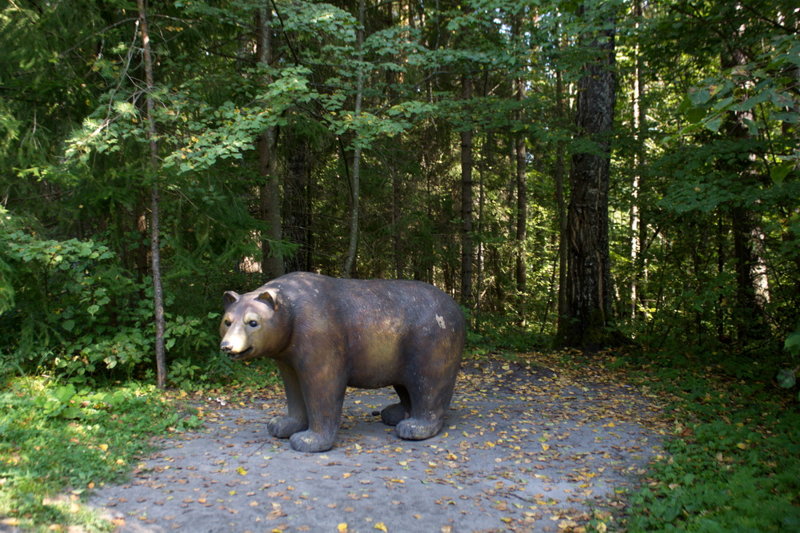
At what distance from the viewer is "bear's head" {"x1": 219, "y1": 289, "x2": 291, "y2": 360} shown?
4734 mm

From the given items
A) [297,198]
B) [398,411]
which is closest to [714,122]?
[398,411]

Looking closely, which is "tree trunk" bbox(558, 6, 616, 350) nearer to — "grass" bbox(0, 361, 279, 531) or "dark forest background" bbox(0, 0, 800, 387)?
"dark forest background" bbox(0, 0, 800, 387)

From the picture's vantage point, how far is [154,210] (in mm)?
6930

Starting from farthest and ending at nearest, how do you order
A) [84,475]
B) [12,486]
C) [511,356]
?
1. [511,356]
2. [84,475]
3. [12,486]

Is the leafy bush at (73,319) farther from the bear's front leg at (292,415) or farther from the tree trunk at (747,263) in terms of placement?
the tree trunk at (747,263)

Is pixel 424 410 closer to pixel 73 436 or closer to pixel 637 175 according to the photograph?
pixel 73 436

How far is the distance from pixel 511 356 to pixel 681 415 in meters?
3.41

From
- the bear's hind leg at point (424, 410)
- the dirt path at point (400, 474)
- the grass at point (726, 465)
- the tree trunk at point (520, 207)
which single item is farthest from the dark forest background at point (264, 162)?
the tree trunk at point (520, 207)

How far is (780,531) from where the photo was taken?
3.31 m

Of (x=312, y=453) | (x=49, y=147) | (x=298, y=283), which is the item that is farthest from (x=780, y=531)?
(x=49, y=147)

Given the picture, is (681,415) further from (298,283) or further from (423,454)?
(298,283)

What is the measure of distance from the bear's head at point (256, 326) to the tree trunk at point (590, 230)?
21.2ft

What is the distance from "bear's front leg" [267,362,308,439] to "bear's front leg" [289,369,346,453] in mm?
266

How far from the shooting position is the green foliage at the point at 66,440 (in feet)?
11.8
